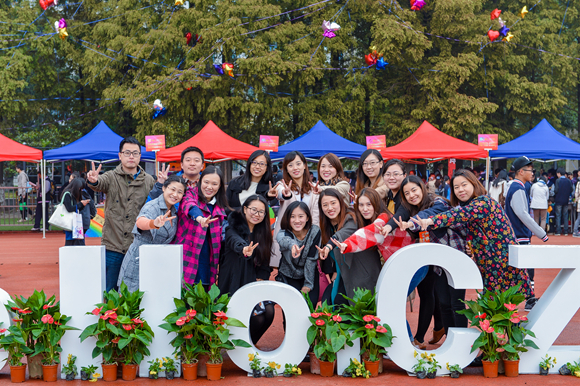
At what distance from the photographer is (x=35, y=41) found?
20781 mm

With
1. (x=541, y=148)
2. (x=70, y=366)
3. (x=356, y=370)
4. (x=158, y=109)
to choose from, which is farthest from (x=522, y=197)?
(x=158, y=109)

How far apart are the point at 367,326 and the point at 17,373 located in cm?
255

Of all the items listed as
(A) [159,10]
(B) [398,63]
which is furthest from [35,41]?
(B) [398,63]

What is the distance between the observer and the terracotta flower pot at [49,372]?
3727 millimetres

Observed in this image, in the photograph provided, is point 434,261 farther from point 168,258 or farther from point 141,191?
point 141,191

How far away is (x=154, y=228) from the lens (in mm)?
3877

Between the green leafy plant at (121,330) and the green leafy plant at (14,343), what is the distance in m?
0.45

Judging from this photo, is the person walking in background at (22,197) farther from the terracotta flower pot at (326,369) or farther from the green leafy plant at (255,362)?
the terracotta flower pot at (326,369)

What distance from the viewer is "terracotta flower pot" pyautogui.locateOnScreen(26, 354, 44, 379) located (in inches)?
148

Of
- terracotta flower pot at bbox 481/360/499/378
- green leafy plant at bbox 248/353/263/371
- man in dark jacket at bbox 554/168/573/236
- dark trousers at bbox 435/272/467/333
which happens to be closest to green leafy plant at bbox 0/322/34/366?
green leafy plant at bbox 248/353/263/371

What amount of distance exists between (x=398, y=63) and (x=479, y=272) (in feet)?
54.7

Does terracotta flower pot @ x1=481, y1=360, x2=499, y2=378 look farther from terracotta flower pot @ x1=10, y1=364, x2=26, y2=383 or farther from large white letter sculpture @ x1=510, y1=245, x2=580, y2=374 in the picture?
terracotta flower pot @ x1=10, y1=364, x2=26, y2=383

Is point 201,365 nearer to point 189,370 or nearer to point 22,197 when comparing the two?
point 189,370

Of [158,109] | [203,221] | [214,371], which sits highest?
[158,109]
